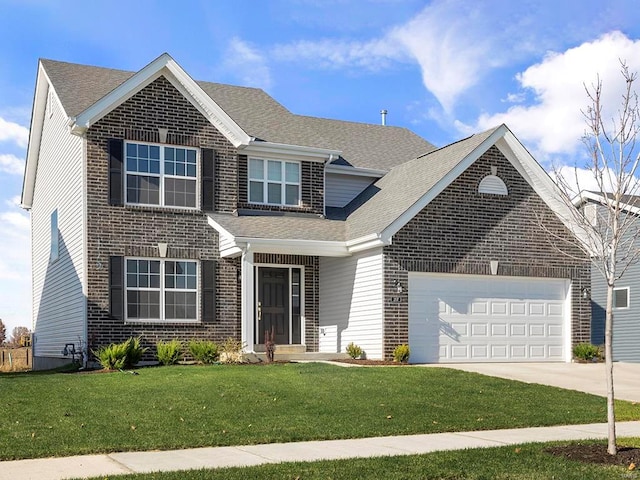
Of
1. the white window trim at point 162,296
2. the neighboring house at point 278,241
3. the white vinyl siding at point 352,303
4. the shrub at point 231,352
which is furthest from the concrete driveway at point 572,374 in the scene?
the white window trim at point 162,296

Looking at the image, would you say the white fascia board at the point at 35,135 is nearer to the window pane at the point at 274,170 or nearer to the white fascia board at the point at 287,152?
the white fascia board at the point at 287,152

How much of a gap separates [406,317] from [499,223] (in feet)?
12.8

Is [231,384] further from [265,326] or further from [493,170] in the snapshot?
[493,170]

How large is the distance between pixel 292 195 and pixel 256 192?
1084 mm

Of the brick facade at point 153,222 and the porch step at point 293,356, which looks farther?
the brick facade at point 153,222

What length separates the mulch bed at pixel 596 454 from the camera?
8977 millimetres

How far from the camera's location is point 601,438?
10609 millimetres

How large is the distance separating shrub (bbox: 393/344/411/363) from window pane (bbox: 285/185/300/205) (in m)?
5.53

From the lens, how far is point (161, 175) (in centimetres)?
2083

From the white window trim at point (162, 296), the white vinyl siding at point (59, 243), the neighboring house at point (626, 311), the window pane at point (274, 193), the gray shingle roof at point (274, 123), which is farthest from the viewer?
the neighboring house at point (626, 311)

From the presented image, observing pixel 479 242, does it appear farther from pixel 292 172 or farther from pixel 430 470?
pixel 430 470

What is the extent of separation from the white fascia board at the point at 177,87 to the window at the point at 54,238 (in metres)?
4.84

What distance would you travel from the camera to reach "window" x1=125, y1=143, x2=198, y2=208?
2059 centimetres

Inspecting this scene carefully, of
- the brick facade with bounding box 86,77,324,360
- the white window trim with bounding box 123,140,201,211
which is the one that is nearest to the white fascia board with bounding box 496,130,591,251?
the brick facade with bounding box 86,77,324,360
